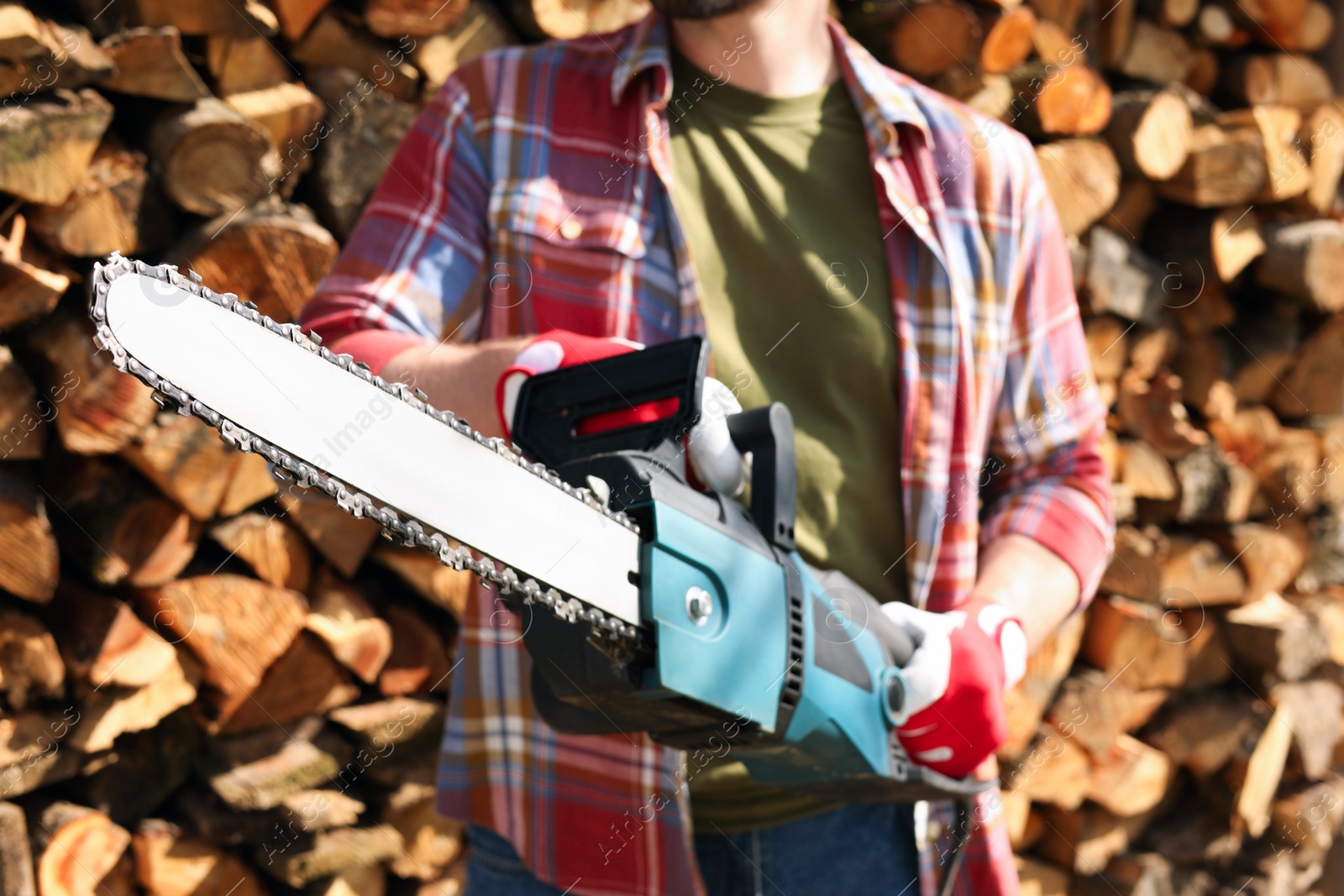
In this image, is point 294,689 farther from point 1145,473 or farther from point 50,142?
point 1145,473

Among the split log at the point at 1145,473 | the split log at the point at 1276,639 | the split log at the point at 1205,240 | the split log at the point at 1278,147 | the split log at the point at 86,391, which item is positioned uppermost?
the split log at the point at 86,391

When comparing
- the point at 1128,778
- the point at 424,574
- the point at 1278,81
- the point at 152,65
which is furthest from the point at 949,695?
the point at 1278,81

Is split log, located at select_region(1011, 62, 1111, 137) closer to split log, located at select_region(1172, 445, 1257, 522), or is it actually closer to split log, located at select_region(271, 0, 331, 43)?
split log, located at select_region(1172, 445, 1257, 522)

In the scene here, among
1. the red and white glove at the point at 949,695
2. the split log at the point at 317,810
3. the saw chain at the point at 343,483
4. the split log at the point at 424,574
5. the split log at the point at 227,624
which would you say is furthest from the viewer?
the split log at the point at 424,574

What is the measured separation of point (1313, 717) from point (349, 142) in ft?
8.20

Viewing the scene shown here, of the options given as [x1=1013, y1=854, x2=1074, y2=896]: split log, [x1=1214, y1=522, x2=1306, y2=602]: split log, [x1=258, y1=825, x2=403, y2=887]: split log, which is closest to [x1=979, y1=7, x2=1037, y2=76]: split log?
[x1=1214, y1=522, x2=1306, y2=602]: split log

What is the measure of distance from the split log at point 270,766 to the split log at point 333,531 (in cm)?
26

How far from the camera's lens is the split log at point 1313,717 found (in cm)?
265

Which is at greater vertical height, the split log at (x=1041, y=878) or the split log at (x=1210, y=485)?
the split log at (x=1210, y=485)

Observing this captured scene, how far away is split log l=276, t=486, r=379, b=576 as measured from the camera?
164 centimetres

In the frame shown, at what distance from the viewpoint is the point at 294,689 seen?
1668 mm

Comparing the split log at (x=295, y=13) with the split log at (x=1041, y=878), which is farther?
the split log at (x=1041, y=878)

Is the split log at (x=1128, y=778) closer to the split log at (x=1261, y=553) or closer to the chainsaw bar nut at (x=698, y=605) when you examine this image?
the split log at (x=1261, y=553)

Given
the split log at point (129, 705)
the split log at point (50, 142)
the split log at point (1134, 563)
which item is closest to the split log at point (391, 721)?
the split log at point (129, 705)
